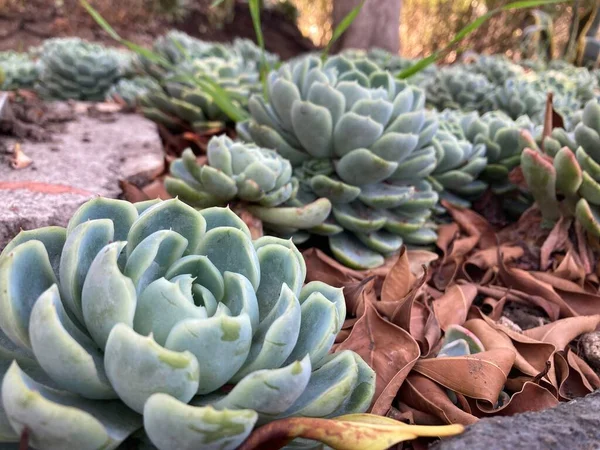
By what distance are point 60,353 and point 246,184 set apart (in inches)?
26.6

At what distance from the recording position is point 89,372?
632 millimetres

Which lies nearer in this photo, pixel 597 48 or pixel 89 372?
pixel 89 372

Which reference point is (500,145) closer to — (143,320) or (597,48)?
(143,320)

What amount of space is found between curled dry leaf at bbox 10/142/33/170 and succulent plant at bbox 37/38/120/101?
4.17ft

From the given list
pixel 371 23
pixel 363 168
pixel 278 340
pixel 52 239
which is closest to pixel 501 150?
pixel 363 168

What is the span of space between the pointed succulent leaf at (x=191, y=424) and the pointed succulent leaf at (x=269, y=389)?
2cm

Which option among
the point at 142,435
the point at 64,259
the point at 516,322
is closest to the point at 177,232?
the point at 64,259

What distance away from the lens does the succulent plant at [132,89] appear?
2.40 metres

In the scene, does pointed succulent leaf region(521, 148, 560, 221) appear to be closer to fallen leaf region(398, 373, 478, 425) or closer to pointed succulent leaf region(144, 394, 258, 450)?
fallen leaf region(398, 373, 478, 425)

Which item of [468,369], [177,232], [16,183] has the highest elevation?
[177,232]

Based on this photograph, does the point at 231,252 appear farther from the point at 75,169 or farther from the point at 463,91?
the point at 463,91

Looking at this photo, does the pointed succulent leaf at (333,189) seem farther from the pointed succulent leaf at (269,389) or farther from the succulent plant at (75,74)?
the succulent plant at (75,74)

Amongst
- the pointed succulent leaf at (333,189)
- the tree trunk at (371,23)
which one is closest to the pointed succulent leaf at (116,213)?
the pointed succulent leaf at (333,189)

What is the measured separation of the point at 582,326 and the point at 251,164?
83cm
